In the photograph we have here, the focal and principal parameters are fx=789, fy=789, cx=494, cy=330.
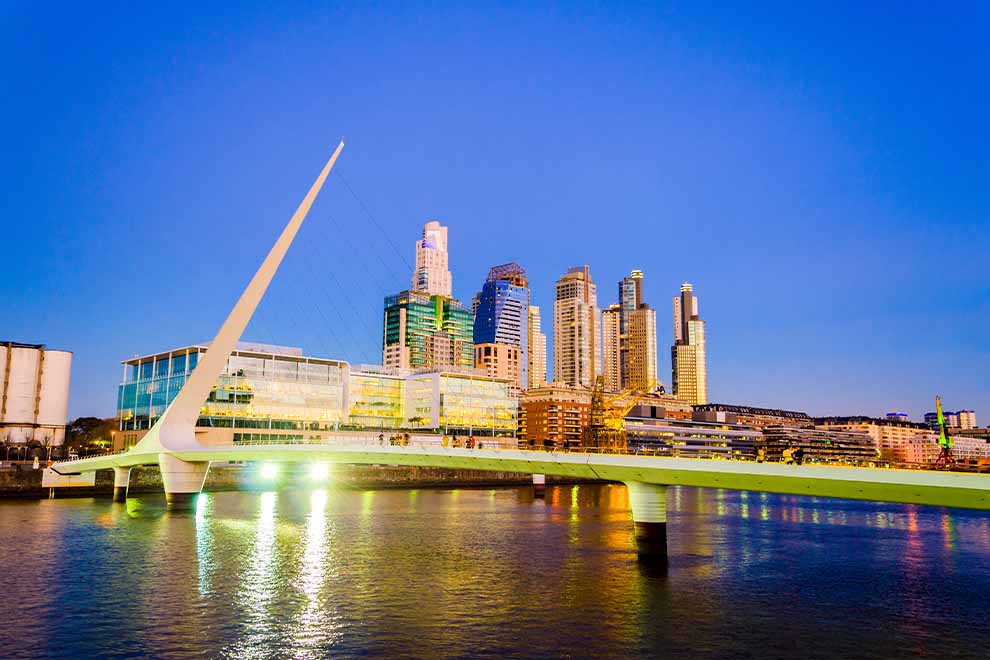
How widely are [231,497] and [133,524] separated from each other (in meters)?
23.1

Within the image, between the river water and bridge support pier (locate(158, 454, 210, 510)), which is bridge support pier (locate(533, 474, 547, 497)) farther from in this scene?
bridge support pier (locate(158, 454, 210, 510))

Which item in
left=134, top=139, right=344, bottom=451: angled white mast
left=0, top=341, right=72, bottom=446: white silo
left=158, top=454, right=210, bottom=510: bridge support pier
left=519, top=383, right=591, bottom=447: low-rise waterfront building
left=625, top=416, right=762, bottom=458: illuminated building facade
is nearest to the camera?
left=134, top=139, right=344, bottom=451: angled white mast

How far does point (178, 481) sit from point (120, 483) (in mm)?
11461

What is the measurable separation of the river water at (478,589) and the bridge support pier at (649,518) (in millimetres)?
927

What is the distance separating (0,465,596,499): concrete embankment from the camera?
65688 millimetres

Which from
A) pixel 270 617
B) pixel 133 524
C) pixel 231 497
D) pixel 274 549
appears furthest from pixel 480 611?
pixel 231 497

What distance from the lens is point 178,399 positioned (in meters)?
59.0

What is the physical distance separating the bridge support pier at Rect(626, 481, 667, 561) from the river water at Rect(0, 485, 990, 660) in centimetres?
93

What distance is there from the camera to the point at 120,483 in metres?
66.2

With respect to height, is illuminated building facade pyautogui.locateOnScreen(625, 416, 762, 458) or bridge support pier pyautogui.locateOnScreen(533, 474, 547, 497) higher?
illuminated building facade pyautogui.locateOnScreen(625, 416, 762, 458)

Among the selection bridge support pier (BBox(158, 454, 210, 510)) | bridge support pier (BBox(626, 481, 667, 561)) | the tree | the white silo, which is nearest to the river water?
bridge support pier (BBox(626, 481, 667, 561))

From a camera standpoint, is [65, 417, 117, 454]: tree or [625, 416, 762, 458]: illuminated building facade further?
[625, 416, 762, 458]: illuminated building facade

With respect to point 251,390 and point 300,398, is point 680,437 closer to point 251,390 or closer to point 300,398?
point 300,398

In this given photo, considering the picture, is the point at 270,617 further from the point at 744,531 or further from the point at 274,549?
the point at 744,531
